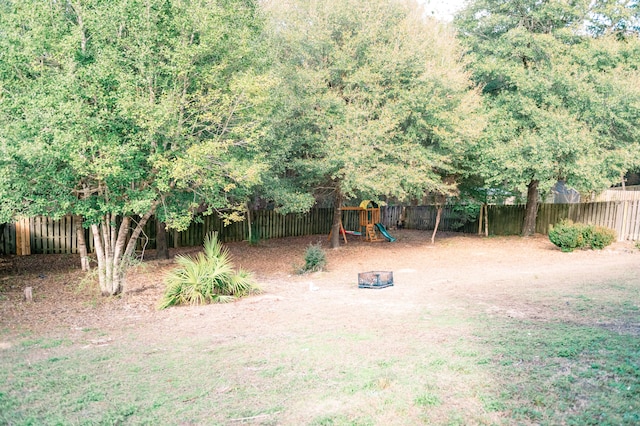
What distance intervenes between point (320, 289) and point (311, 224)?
12.0 m

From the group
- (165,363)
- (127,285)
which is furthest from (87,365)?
(127,285)


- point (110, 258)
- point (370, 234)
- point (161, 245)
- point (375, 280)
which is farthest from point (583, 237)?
point (110, 258)

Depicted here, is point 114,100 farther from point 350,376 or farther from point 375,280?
point 350,376

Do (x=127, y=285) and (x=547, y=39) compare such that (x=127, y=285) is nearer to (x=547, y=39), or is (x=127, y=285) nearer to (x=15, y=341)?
(x=15, y=341)

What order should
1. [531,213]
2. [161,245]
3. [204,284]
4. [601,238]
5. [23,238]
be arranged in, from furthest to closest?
[531,213] → [601,238] → [161,245] → [23,238] → [204,284]

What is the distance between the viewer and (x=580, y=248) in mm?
15352

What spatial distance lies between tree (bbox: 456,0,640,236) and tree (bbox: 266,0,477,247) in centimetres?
256

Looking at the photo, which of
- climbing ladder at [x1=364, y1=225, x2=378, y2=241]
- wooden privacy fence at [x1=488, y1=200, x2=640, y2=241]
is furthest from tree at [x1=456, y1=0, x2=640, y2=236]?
climbing ladder at [x1=364, y1=225, x2=378, y2=241]

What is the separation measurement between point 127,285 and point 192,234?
6.67 metres

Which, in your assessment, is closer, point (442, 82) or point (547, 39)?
point (442, 82)

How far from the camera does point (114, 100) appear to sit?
8.13m

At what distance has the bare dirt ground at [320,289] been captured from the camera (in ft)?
23.9

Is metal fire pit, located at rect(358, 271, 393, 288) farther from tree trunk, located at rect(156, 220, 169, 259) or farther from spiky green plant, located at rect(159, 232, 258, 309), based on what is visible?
tree trunk, located at rect(156, 220, 169, 259)

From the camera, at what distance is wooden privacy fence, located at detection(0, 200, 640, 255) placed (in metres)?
14.0
